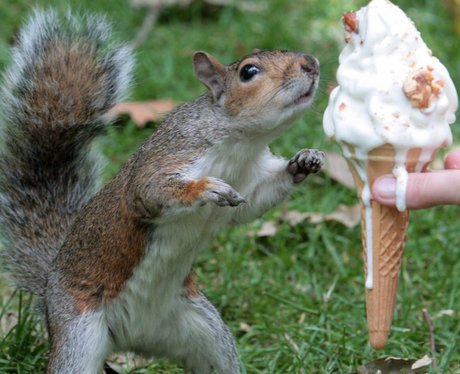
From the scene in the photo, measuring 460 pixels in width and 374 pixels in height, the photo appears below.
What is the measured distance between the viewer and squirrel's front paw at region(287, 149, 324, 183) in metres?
2.38

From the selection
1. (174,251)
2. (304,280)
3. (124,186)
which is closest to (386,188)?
(174,251)

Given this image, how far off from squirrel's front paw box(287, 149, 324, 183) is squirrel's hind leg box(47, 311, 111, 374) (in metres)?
0.58

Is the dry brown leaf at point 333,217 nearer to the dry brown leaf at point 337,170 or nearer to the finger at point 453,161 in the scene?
the dry brown leaf at point 337,170

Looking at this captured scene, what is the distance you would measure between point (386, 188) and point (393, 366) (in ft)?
1.65

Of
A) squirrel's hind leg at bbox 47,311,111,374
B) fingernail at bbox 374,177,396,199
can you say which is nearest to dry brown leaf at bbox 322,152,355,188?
squirrel's hind leg at bbox 47,311,111,374

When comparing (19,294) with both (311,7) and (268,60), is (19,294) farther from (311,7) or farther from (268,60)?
(311,7)

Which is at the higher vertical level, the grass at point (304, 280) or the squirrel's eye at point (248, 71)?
the squirrel's eye at point (248, 71)

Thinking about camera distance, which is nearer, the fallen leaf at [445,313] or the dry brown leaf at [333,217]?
the fallen leaf at [445,313]

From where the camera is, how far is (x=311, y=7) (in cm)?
495

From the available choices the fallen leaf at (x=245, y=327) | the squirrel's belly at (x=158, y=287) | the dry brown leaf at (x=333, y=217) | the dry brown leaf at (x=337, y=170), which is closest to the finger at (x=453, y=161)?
the squirrel's belly at (x=158, y=287)

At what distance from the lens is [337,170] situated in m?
3.50

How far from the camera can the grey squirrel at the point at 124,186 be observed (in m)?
2.23

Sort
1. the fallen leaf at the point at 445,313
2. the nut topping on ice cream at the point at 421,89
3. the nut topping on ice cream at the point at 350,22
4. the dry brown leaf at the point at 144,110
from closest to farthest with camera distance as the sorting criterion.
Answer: the nut topping on ice cream at the point at 421,89 < the nut topping on ice cream at the point at 350,22 < the fallen leaf at the point at 445,313 < the dry brown leaf at the point at 144,110

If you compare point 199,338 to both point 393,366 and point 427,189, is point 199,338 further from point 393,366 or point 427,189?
point 427,189
